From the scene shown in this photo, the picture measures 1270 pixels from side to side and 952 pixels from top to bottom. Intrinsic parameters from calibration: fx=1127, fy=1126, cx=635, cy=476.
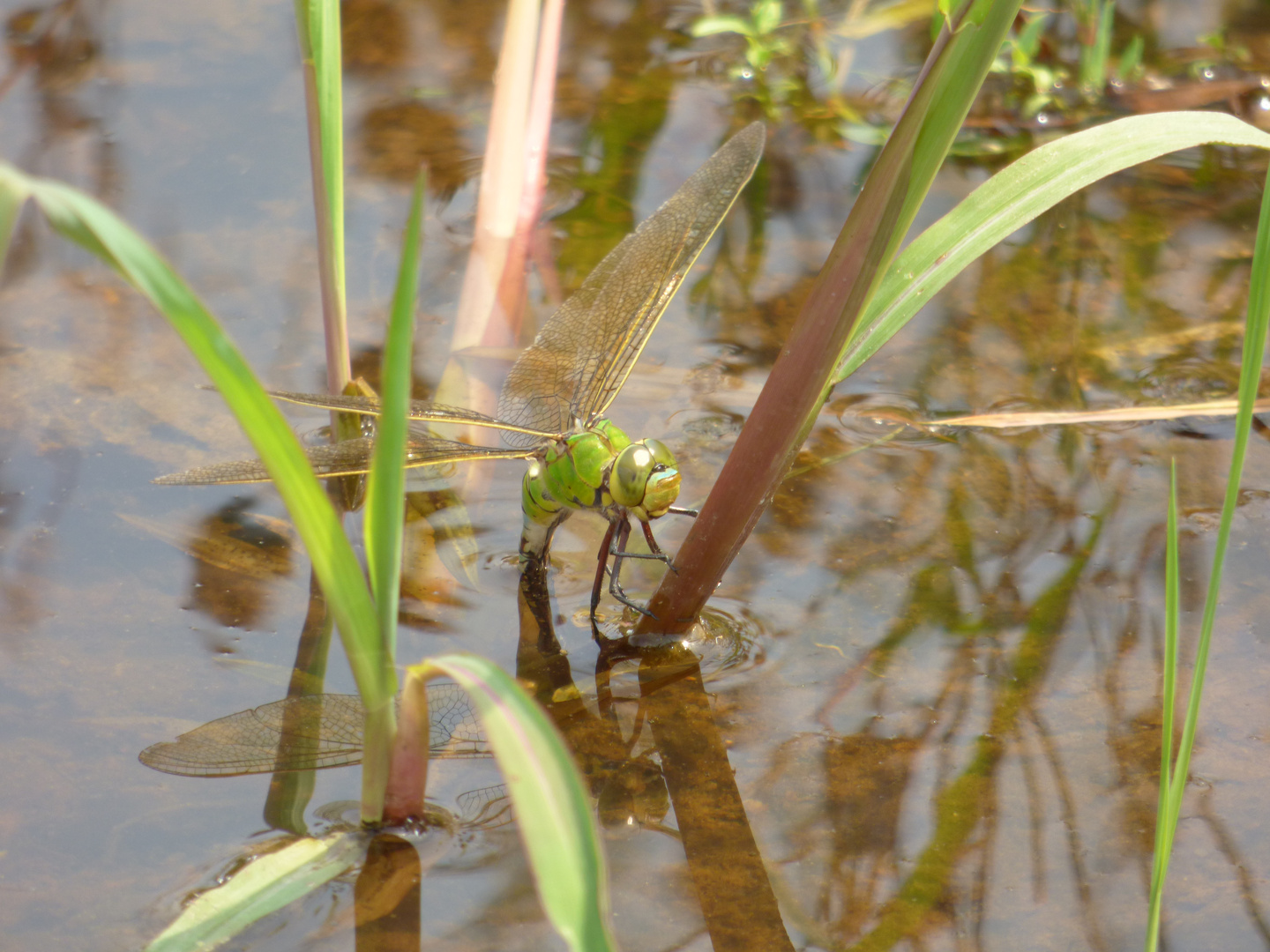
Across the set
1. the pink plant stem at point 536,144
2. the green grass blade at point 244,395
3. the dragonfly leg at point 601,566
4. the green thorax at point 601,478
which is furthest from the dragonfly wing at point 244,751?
the pink plant stem at point 536,144

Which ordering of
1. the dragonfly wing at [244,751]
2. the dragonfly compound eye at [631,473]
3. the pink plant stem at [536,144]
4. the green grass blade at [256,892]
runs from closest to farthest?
the green grass blade at [256,892], the dragonfly wing at [244,751], the dragonfly compound eye at [631,473], the pink plant stem at [536,144]

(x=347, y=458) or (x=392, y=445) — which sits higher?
(x=347, y=458)

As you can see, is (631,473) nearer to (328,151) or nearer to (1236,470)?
(328,151)

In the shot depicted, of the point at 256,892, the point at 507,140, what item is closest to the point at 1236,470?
the point at 256,892

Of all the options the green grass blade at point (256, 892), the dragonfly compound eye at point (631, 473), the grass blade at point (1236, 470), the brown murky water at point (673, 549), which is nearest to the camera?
the grass blade at point (1236, 470)

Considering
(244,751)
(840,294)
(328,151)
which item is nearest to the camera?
(840,294)

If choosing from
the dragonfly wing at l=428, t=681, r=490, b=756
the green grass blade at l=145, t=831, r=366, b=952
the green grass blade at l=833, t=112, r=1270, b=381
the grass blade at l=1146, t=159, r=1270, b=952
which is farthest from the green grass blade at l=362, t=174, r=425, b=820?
the grass blade at l=1146, t=159, r=1270, b=952

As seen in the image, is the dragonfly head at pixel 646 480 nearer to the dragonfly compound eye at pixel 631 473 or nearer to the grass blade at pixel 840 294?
the dragonfly compound eye at pixel 631 473
